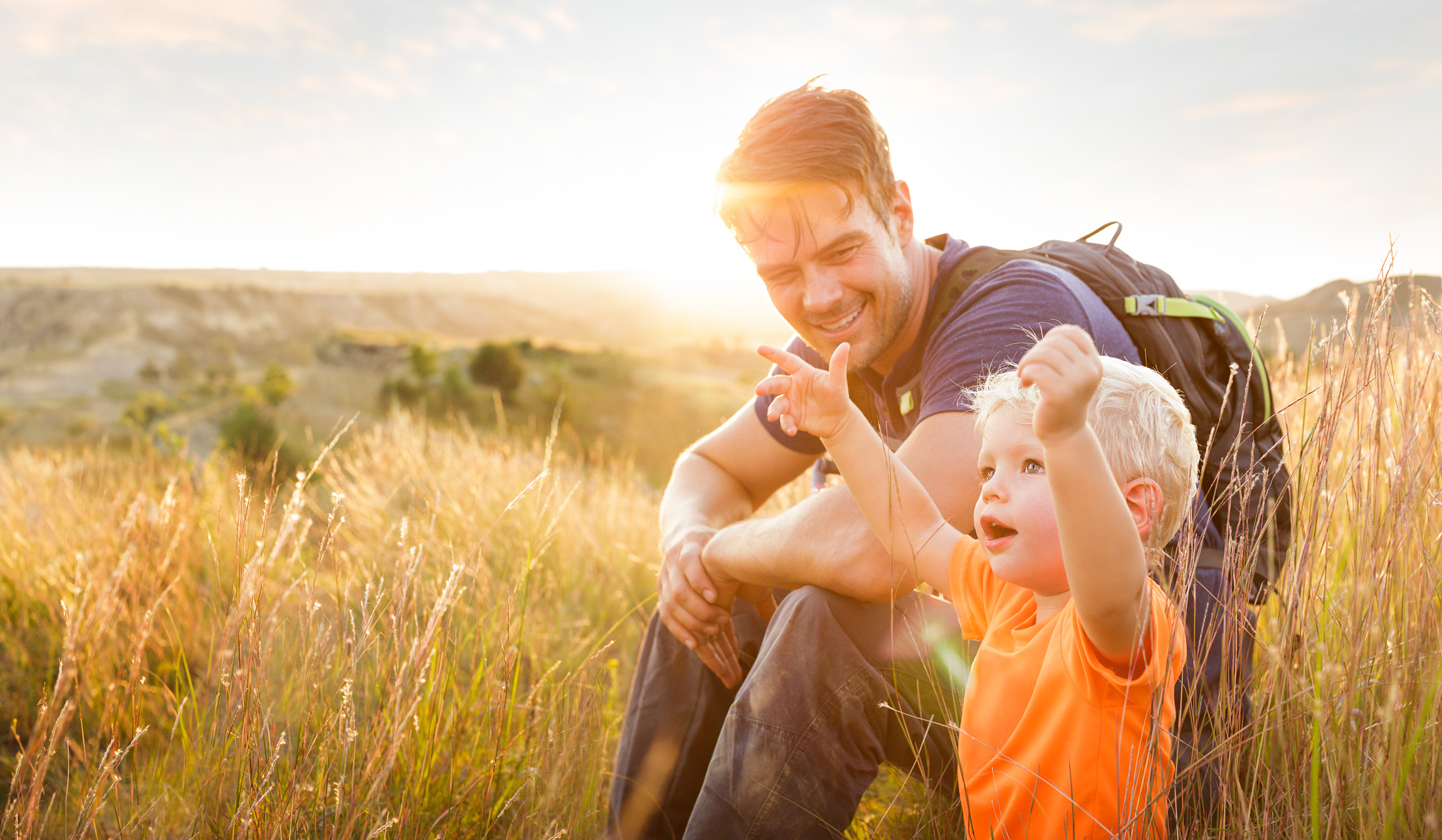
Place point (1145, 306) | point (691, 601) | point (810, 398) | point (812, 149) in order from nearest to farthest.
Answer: point (810, 398) → point (1145, 306) → point (691, 601) → point (812, 149)

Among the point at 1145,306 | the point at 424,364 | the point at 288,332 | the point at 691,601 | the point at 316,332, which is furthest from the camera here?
the point at 316,332

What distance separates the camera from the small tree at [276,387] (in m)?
18.6

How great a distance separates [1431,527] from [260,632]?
2.21m

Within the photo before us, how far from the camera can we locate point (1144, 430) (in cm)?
108

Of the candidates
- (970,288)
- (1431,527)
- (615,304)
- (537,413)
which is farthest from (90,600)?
(615,304)

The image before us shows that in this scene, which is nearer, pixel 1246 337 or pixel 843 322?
pixel 1246 337

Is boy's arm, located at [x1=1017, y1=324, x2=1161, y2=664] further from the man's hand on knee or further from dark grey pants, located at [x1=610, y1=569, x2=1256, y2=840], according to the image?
the man's hand on knee

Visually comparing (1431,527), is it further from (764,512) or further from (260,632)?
(764,512)

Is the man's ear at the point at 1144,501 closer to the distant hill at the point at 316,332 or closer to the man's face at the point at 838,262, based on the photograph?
the distant hill at the point at 316,332

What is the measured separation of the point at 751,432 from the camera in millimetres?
2570

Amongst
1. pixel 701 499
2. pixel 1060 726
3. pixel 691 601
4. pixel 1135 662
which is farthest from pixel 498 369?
pixel 1135 662

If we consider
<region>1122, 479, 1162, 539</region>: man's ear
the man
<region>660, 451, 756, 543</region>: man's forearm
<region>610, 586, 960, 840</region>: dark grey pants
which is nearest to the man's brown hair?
the man

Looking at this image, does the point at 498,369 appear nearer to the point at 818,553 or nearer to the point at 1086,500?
the point at 818,553

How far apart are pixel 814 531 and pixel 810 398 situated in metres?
0.50
